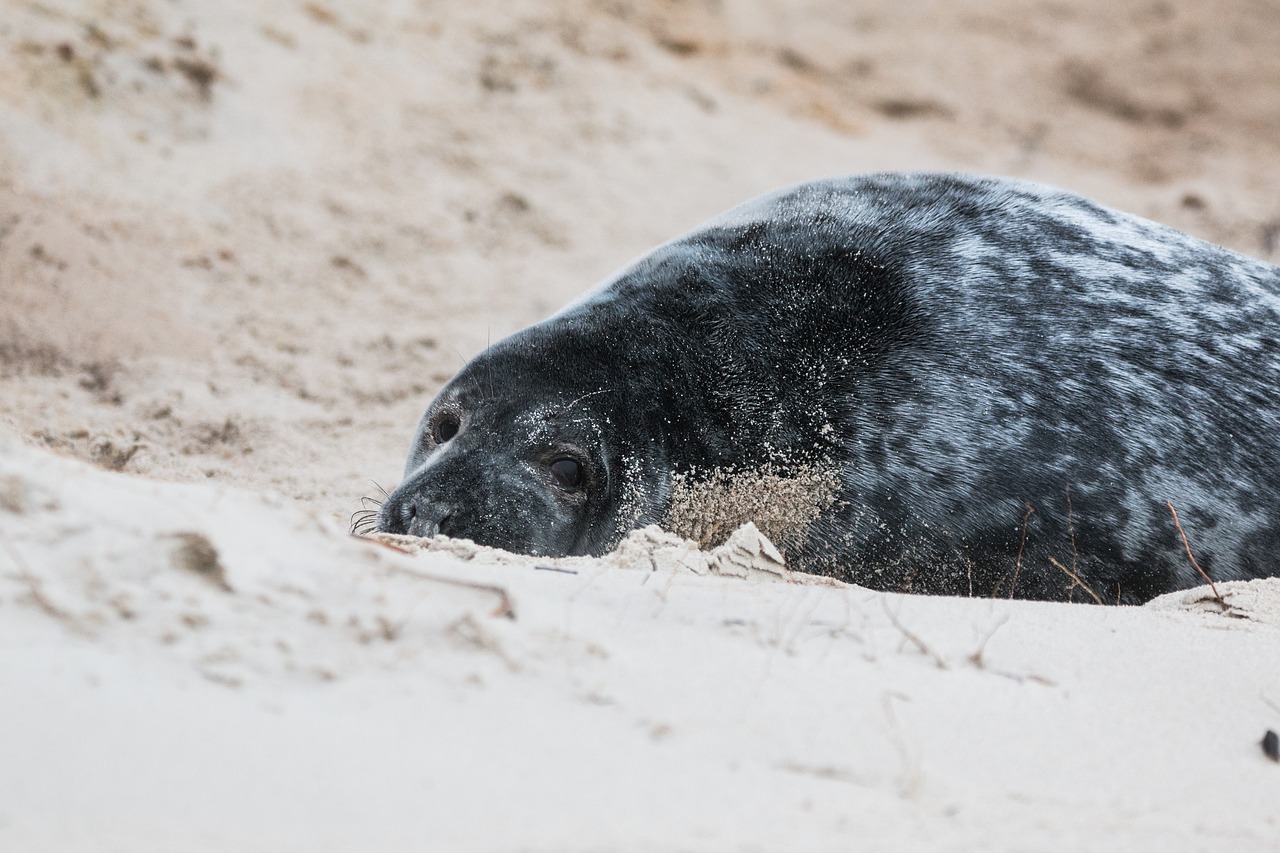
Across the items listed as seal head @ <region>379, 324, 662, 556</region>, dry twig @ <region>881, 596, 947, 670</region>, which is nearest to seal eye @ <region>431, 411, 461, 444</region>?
seal head @ <region>379, 324, 662, 556</region>

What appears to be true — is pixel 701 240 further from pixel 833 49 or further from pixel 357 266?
pixel 833 49

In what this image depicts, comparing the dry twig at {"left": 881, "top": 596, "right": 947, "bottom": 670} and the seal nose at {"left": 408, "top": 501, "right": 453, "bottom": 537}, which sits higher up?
the dry twig at {"left": 881, "top": 596, "right": 947, "bottom": 670}

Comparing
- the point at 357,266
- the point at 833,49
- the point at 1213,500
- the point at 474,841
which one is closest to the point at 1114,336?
the point at 1213,500

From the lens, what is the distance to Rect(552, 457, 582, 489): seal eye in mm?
2914

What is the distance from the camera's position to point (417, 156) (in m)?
5.98

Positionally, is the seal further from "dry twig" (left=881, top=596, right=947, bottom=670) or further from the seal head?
"dry twig" (left=881, top=596, right=947, bottom=670)

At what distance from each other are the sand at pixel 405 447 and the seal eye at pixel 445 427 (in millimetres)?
370

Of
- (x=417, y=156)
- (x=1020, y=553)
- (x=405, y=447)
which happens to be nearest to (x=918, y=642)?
(x=1020, y=553)

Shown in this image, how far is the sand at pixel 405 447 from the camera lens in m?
1.31

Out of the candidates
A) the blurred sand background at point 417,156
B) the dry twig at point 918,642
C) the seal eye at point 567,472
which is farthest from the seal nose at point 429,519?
the dry twig at point 918,642

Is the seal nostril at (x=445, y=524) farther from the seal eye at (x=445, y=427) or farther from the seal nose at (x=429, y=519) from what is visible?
the seal eye at (x=445, y=427)

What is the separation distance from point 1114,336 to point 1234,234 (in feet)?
13.4

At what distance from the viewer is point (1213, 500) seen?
290 cm

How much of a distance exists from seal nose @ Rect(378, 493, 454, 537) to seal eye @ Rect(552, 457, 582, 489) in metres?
0.28
